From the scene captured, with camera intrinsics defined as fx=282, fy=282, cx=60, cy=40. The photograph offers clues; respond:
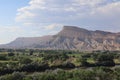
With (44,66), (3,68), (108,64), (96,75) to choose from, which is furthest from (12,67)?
(108,64)

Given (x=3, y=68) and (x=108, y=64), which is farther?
(x=108, y=64)

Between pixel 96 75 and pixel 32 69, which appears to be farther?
pixel 32 69

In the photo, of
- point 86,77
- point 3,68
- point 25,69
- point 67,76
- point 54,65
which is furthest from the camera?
point 54,65

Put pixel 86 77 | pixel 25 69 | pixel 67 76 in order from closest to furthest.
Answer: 1. pixel 86 77
2. pixel 67 76
3. pixel 25 69

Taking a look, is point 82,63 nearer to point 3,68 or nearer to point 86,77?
point 3,68

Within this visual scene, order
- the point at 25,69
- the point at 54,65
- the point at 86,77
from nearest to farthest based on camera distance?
the point at 86,77 < the point at 25,69 < the point at 54,65

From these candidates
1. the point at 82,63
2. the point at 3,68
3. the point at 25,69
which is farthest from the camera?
the point at 82,63

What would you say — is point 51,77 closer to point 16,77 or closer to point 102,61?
point 16,77

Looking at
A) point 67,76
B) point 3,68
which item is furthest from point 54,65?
point 67,76

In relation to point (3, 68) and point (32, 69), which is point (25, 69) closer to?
point (32, 69)
